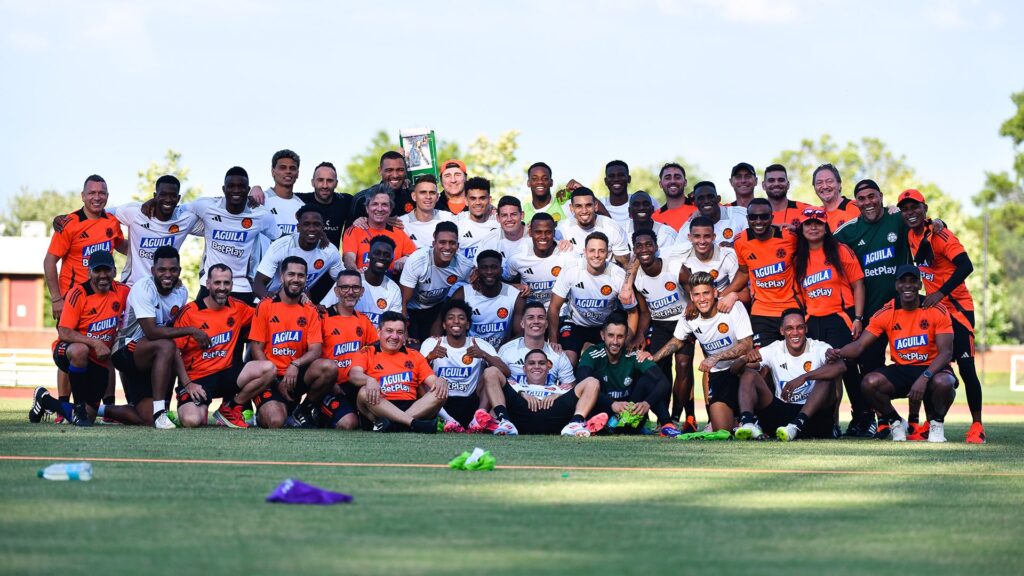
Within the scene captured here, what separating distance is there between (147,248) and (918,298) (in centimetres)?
723

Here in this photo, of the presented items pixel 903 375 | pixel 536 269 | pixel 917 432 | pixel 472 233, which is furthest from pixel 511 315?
pixel 917 432

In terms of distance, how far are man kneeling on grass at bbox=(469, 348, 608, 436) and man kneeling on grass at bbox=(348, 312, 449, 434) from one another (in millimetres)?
460

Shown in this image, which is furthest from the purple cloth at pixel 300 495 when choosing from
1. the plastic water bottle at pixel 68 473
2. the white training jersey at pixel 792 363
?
the white training jersey at pixel 792 363

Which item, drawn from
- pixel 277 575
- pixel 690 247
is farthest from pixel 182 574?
pixel 690 247

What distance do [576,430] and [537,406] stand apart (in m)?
0.48

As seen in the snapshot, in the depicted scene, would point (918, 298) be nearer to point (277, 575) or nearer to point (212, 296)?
point (212, 296)

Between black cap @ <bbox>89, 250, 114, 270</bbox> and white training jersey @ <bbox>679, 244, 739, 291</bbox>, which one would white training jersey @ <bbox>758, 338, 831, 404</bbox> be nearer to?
white training jersey @ <bbox>679, 244, 739, 291</bbox>

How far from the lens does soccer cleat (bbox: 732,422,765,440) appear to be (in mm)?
11203

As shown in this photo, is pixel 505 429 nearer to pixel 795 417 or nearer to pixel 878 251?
pixel 795 417

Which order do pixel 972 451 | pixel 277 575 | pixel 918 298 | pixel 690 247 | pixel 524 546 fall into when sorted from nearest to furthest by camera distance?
pixel 277 575 < pixel 524 546 < pixel 972 451 < pixel 918 298 < pixel 690 247

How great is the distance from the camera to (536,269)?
1255cm

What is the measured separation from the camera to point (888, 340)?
12.0 m

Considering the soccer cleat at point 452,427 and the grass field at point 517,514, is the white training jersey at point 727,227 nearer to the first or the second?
the soccer cleat at point 452,427

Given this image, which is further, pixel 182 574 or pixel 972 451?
pixel 972 451
